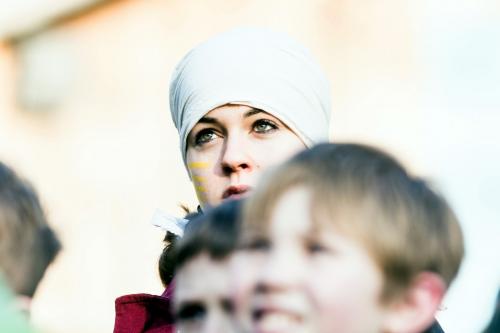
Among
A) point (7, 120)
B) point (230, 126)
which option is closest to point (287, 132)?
point (230, 126)

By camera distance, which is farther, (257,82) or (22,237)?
(257,82)

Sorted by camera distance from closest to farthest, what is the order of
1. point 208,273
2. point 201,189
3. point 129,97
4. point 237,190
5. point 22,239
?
point 208,273
point 22,239
point 237,190
point 201,189
point 129,97

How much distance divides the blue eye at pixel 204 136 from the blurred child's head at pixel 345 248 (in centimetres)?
89

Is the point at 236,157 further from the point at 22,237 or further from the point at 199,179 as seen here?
the point at 22,237

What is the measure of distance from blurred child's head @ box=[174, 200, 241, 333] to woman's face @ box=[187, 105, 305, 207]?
2.17 feet

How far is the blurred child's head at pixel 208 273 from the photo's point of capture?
1.54 metres

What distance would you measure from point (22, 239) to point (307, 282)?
21.7 inches

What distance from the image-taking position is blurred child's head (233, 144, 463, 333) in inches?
56.7

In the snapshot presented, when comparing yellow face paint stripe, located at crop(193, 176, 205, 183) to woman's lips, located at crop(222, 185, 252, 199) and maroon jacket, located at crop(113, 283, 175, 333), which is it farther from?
maroon jacket, located at crop(113, 283, 175, 333)

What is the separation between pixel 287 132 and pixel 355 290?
41.2 inches

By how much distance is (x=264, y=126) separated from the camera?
2414 millimetres

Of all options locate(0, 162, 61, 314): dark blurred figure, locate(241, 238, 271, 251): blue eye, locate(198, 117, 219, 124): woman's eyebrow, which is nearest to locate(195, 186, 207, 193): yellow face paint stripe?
locate(198, 117, 219, 124): woman's eyebrow

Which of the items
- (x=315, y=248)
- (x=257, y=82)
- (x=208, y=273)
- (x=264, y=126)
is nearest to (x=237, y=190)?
(x=264, y=126)

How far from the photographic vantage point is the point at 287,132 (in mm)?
2457
